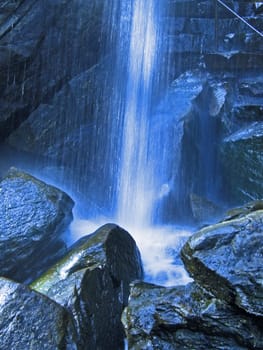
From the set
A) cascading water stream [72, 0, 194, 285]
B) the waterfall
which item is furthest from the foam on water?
the waterfall

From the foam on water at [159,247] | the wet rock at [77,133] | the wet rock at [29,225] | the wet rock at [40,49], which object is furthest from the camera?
the wet rock at [77,133]

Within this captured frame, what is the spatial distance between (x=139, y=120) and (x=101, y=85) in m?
1.35

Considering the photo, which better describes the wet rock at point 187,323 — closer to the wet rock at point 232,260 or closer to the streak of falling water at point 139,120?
the wet rock at point 232,260

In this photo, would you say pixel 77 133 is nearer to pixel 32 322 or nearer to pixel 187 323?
pixel 32 322

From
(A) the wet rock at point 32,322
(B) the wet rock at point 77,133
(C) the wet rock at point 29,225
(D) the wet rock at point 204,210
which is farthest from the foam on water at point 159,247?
(A) the wet rock at point 32,322

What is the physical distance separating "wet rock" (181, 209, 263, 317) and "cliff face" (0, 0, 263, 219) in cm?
429

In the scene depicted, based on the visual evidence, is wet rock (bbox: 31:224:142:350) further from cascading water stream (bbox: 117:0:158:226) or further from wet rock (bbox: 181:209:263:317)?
cascading water stream (bbox: 117:0:158:226)

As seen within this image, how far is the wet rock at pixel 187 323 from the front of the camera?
3.39 m

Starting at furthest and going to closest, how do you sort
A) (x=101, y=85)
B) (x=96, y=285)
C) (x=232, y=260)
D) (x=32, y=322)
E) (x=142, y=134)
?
(x=101, y=85)
(x=142, y=134)
(x=96, y=285)
(x=32, y=322)
(x=232, y=260)

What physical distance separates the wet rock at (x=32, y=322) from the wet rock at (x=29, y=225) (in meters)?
1.54

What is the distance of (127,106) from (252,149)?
3.63 meters

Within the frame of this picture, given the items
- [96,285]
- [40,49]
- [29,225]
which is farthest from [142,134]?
[96,285]

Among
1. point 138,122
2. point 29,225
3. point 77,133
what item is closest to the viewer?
point 29,225

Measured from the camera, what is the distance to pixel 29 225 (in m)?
5.73
